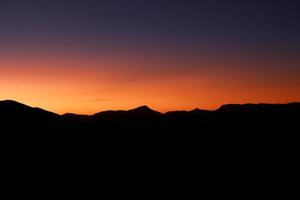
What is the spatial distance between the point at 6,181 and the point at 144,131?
3928cm

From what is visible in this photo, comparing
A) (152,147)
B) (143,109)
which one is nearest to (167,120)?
(143,109)

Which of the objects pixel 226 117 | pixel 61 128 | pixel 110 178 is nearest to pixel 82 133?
pixel 61 128

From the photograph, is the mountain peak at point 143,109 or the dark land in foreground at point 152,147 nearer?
the dark land in foreground at point 152,147

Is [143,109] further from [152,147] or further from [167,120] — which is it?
[152,147]

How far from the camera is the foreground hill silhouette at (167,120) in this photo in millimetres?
59938

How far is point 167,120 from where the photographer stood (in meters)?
97.8

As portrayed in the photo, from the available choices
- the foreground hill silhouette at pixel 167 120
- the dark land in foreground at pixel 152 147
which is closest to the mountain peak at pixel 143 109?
the foreground hill silhouette at pixel 167 120

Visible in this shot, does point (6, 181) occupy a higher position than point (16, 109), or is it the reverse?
point (16, 109)

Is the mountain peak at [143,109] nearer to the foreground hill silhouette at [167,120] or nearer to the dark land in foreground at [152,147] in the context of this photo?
the foreground hill silhouette at [167,120]

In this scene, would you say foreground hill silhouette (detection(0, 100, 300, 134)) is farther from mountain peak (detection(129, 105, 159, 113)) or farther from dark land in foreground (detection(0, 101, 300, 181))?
dark land in foreground (detection(0, 101, 300, 181))

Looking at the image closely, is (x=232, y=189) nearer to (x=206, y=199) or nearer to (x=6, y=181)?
(x=206, y=199)

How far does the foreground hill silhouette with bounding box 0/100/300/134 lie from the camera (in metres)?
59.9

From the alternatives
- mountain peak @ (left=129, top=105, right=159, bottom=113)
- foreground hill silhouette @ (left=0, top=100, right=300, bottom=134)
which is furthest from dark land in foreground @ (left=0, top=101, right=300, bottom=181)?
mountain peak @ (left=129, top=105, right=159, bottom=113)

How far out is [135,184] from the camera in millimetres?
43250
